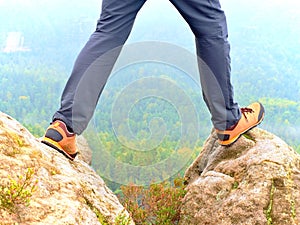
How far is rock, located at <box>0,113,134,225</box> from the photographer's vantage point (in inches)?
68.9

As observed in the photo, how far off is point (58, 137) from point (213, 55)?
125 cm

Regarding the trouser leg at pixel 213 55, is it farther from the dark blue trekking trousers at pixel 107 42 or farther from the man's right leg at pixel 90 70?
the man's right leg at pixel 90 70

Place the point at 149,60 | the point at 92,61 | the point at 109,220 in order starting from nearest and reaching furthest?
1. the point at 109,220
2. the point at 92,61
3. the point at 149,60

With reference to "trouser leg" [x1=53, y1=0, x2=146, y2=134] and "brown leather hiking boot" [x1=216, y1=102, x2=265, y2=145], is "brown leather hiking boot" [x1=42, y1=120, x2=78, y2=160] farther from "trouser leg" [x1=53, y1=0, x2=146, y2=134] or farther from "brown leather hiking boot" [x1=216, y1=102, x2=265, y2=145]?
"brown leather hiking boot" [x1=216, y1=102, x2=265, y2=145]

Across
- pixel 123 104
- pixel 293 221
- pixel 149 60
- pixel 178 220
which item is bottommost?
pixel 178 220

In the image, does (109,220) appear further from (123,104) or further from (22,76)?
(22,76)

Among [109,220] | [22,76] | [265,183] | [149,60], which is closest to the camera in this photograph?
[109,220]

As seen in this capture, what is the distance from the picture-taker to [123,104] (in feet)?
12.0

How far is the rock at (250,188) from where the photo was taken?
2.96 metres

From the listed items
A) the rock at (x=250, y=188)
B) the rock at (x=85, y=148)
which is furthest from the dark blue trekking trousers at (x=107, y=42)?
the rock at (x=85, y=148)

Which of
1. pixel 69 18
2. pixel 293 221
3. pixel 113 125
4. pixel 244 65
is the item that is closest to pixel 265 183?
pixel 293 221

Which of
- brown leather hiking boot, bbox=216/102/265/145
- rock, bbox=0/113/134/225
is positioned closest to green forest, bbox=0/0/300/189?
brown leather hiking boot, bbox=216/102/265/145

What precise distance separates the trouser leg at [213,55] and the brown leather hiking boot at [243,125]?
7 centimetres

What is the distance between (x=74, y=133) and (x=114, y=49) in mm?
639
